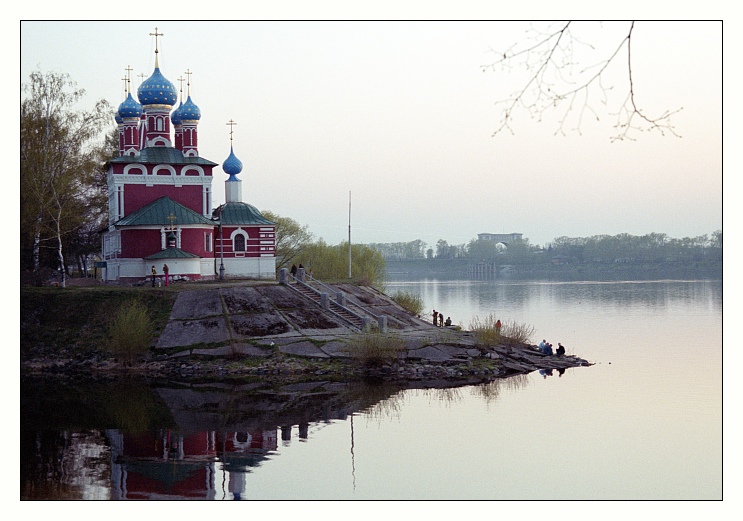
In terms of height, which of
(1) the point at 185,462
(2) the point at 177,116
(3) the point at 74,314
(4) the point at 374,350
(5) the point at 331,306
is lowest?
(1) the point at 185,462

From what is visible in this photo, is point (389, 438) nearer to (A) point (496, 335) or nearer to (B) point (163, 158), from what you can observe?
(A) point (496, 335)

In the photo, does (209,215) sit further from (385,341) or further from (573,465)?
(573,465)

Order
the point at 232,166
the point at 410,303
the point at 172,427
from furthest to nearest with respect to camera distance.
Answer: the point at 232,166, the point at 410,303, the point at 172,427

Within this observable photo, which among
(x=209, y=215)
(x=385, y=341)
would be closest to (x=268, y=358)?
(x=385, y=341)

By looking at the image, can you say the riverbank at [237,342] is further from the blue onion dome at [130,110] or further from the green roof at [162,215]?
the blue onion dome at [130,110]

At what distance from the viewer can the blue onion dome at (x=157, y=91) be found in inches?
1941

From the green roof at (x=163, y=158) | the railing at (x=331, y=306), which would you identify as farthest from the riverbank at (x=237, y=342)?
the green roof at (x=163, y=158)

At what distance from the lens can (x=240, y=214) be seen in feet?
163

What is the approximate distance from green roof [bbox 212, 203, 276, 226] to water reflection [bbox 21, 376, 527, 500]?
1497cm

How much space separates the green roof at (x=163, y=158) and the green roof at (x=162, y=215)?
2.06 metres

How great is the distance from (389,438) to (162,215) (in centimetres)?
2370

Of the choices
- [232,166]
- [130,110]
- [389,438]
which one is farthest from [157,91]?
[389,438]

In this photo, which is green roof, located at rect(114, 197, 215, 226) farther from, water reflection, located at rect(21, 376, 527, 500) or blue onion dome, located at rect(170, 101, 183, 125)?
water reflection, located at rect(21, 376, 527, 500)

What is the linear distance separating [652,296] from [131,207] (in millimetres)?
53218
